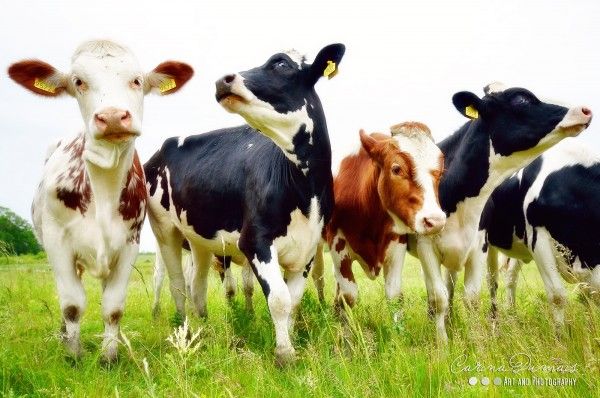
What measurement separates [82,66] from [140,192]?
4.39ft

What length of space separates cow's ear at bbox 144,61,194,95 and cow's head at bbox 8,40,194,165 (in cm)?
1

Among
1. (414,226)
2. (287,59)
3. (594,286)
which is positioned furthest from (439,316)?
(287,59)

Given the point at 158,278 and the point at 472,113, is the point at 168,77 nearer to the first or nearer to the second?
the point at 472,113

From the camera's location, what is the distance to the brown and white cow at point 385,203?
5.39 metres

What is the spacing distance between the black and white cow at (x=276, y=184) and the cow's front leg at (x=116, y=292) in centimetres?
91

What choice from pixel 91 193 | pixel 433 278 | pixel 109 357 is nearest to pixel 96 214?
pixel 91 193

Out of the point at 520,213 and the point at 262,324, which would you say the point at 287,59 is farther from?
the point at 520,213

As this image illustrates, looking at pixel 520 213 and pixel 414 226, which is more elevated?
pixel 414 226

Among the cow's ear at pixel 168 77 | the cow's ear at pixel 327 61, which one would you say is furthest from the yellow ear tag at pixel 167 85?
the cow's ear at pixel 327 61

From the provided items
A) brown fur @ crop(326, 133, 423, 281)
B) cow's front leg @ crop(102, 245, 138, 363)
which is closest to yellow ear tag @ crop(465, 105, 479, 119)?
brown fur @ crop(326, 133, 423, 281)

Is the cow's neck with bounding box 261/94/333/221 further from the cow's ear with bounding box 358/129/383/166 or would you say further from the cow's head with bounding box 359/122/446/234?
the cow's head with bounding box 359/122/446/234

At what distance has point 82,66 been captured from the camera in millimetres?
4902

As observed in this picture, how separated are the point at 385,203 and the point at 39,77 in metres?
3.46

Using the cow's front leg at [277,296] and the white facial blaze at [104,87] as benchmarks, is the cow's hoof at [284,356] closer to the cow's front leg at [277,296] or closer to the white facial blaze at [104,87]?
the cow's front leg at [277,296]
